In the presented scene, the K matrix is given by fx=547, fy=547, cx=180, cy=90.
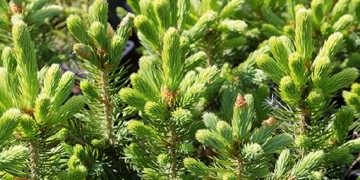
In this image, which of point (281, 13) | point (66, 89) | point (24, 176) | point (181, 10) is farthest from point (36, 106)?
point (281, 13)

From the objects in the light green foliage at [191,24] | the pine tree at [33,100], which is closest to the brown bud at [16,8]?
the light green foliage at [191,24]

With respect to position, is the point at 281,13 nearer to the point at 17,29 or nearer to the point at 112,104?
the point at 112,104

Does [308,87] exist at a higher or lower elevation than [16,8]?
lower

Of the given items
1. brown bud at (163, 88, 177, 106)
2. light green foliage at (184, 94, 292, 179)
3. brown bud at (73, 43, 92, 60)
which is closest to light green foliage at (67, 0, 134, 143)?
brown bud at (73, 43, 92, 60)

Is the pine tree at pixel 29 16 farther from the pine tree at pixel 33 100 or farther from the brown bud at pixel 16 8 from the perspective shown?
the pine tree at pixel 33 100

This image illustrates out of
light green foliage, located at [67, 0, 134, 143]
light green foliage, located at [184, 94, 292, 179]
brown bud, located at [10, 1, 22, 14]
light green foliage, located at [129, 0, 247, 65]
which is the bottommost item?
light green foliage, located at [184, 94, 292, 179]

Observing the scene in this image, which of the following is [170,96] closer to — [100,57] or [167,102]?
[167,102]

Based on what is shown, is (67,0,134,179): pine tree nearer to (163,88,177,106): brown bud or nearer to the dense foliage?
the dense foliage

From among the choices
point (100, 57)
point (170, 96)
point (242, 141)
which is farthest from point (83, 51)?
point (242, 141)
